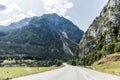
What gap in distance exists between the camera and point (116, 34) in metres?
199

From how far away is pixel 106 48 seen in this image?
168 metres

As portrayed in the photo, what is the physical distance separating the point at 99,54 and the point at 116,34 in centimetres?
2972

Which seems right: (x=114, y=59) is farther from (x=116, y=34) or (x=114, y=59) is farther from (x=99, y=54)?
(x=116, y=34)

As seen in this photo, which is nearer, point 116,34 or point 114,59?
point 114,59

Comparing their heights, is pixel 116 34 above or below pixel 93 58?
above

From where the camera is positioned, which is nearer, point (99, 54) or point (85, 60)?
point (99, 54)

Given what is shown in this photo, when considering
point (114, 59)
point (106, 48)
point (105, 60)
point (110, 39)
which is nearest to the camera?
point (114, 59)

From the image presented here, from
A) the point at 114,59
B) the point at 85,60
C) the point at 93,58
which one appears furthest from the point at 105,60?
the point at 85,60

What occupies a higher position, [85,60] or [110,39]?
[110,39]

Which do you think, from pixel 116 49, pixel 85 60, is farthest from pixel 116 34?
pixel 116 49

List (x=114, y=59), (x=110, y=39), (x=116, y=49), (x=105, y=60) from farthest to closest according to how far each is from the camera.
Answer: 1. (x=110, y=39)
2. (x=116, y=49)
3. (x=105, y=60)
4. (x=114, y=59)

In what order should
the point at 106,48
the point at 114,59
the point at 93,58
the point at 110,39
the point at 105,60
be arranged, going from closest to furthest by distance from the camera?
the point at 114,59, the point at 105,60, the point at 106,48, the point at 93,58, the point at 110,39

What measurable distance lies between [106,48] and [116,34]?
34401 millimetres

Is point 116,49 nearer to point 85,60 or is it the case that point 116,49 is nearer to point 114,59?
point 114,59
